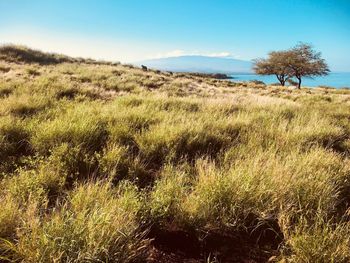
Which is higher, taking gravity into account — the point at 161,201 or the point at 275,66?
the point at 275,66

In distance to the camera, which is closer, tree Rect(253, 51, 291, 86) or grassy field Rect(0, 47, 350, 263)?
grassy field Rect(0, 47, 350, 263)

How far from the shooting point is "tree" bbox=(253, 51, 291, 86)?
4656 cm

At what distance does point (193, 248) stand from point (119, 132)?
313cm

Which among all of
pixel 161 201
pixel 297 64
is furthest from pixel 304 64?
pixel 161 201

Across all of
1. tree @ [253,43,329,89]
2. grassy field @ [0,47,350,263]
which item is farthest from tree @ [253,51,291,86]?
grassy field @ [0,47,350,263]

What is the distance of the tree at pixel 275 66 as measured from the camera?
153ft

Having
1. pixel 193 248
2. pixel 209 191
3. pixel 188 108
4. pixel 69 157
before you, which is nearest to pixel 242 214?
pixel 209 191

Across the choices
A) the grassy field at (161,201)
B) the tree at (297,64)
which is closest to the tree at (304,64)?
the tree at (297,64)

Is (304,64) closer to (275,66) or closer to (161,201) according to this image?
(275,66)

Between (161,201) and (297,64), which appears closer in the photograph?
(161,201)

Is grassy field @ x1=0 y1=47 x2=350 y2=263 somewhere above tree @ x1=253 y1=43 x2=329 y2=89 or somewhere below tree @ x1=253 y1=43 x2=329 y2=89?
below

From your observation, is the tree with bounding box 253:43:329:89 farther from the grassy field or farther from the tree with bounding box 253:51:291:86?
the grassy field

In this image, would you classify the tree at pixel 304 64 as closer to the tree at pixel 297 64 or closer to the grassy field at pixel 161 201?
the tree at pixel 297 64

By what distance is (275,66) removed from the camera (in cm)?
4866
